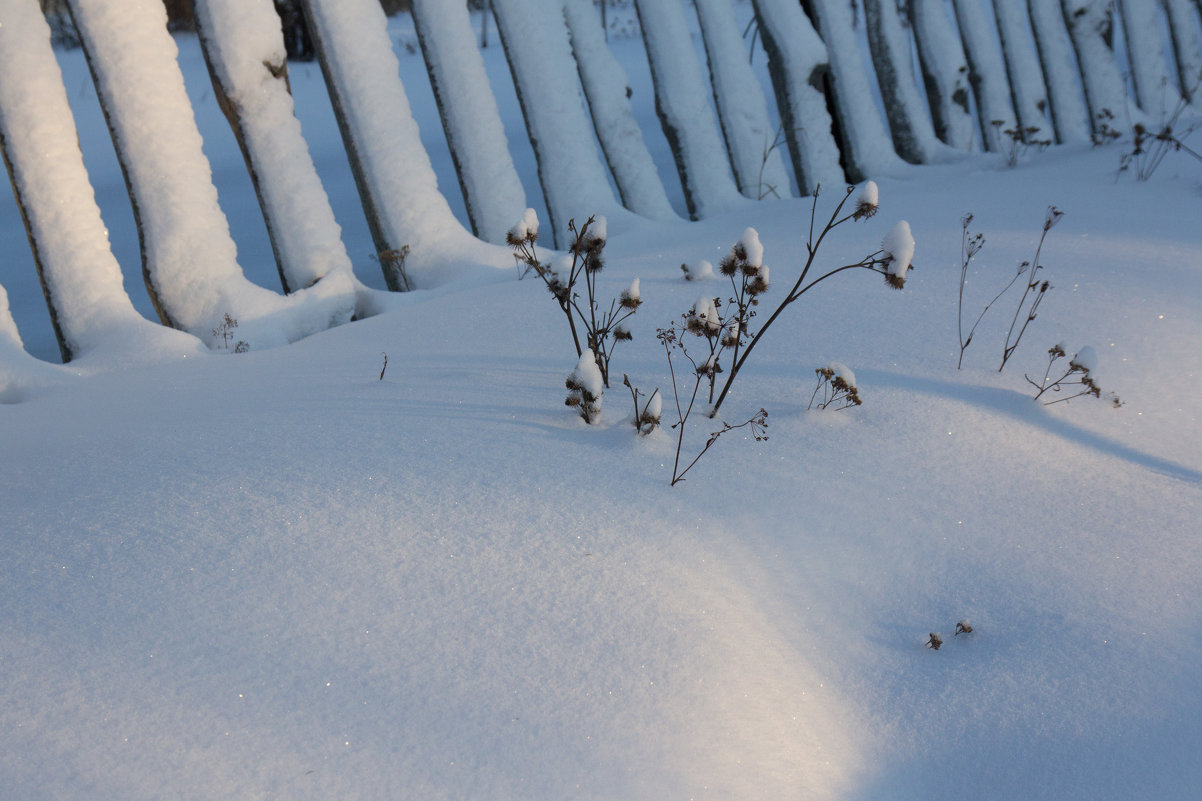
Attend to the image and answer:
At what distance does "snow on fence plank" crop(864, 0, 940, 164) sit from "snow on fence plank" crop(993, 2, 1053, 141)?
966 millimetres

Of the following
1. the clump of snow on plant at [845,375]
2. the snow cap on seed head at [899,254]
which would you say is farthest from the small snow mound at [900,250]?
the clump of snow on plant at [845,375]

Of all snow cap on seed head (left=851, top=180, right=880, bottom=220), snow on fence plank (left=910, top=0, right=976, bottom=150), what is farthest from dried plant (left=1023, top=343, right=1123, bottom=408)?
snow on fence plank (left=910, top=0, right=976, bottom=150)

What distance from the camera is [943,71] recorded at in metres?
5.73

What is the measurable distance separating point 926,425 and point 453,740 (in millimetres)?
1410

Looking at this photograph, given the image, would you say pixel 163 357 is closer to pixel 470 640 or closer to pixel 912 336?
pixel 470 640

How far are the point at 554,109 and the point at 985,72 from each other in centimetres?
324

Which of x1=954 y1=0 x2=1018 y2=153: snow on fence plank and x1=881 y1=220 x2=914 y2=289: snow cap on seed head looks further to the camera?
A: x1=954 y1=0 x2=1018 y2=153: snow on fence plank

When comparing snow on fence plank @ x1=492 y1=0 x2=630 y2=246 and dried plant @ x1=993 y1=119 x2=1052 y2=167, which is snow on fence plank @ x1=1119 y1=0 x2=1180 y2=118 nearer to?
dried plant @ x1=993 y1=119 x2=1052 y2=167

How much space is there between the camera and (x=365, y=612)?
161 centimetres

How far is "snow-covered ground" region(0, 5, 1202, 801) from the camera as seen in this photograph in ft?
4.61

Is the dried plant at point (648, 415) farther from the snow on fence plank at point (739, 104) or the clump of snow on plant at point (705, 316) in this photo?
the snow on fence plank at point (739, 104)

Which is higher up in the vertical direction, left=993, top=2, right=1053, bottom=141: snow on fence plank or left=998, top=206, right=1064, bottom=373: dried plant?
left=993, top=2, right=1053, bottom=141: snow on fence plank

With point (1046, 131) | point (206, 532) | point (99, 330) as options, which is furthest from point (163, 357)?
point (1046, 131)

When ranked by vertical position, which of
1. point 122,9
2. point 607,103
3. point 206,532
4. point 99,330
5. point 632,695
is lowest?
point 632,695
